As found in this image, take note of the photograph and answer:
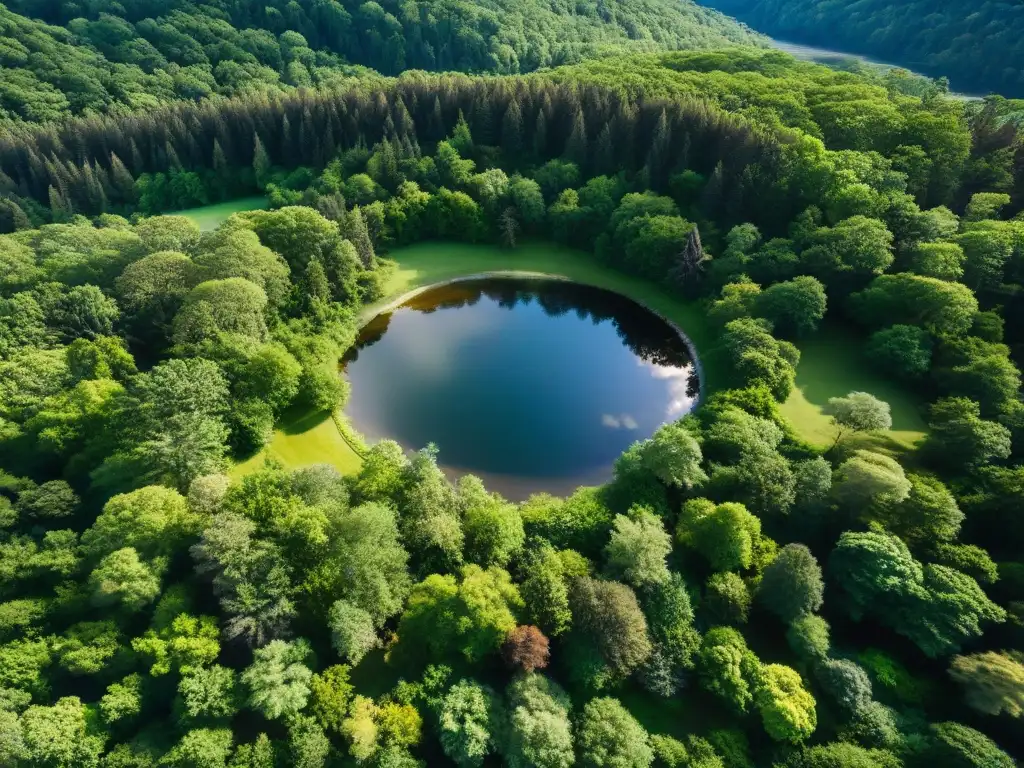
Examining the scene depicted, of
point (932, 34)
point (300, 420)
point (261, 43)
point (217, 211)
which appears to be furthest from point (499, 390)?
point (932, 34)

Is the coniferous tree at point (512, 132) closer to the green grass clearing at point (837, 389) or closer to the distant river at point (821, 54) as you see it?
the green grass clearing at point (837, 389)

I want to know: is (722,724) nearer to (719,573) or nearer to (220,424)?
(719,573)

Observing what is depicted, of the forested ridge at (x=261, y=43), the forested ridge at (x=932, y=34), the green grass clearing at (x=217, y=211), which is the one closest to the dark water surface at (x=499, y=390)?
the green grass clearing at (x=217, y=211)

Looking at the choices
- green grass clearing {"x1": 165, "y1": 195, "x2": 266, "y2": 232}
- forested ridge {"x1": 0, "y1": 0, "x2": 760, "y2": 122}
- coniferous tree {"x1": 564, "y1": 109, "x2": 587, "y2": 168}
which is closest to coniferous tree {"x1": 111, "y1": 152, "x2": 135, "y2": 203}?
green grass clearing {"x1": 165, "y1": 195, "x2": 266, "y2": 232}

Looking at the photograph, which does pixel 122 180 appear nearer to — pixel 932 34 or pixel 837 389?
pixel 837 389

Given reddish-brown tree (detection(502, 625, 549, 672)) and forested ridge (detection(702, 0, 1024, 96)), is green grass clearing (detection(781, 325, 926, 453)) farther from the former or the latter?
forested ridge (detection(702, 0, 1024, 96))

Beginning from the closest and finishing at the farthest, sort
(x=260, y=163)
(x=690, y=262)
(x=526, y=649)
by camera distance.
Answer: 1. (x=526, y=649)
2. (x=690, y=262)
3. (x=260, y=163)

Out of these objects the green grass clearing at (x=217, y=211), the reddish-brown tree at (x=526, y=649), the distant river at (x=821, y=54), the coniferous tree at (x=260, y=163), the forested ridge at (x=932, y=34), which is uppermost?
the forested ridge at (x=932, y=34)
